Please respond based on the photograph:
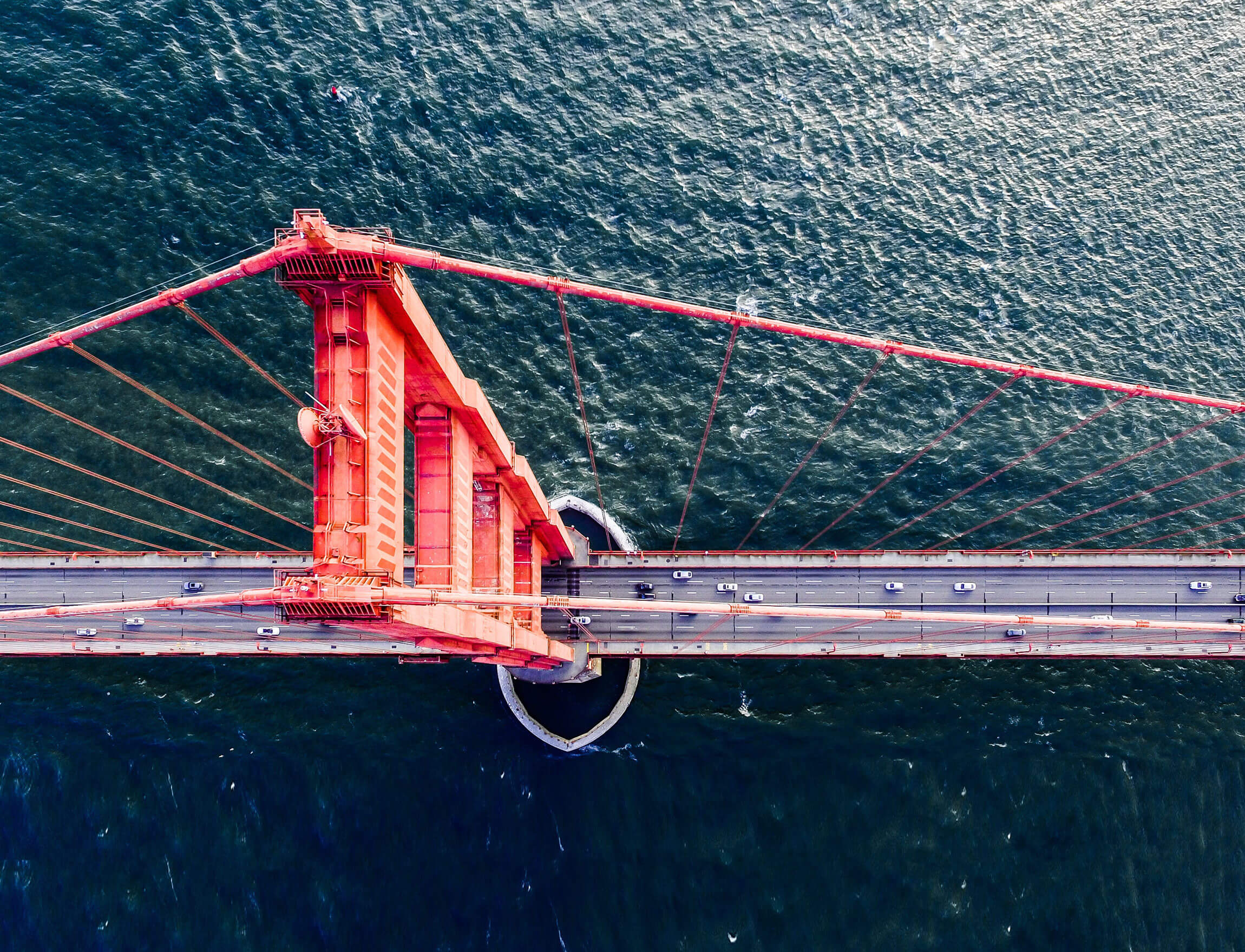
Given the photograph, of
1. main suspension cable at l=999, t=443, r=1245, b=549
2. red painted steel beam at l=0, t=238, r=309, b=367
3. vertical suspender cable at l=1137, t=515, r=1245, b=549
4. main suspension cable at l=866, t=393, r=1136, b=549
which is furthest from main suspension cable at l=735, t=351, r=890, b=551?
red painted steel beam at l=0, t=238, r=309, b=367

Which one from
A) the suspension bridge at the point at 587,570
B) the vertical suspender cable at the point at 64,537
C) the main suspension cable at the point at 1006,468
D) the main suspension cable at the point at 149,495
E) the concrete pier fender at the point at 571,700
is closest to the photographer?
the suspension bridge at the point at 587,570

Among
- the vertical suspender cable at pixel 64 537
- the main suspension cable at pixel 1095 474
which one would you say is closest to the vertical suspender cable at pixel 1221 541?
the main suspension cable at pixel 1095 474

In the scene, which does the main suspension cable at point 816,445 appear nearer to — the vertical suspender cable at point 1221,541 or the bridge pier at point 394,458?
the bridge pier at point 394,458

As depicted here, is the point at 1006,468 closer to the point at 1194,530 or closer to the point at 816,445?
the point at 816,445

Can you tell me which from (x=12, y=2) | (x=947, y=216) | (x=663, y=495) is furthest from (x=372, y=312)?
(x=12, y=2)

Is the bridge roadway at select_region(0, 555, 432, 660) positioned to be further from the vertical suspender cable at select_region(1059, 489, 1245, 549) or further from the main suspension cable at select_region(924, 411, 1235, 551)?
the vertical suspender cable at select_region(1059, 489, 1245, 549)

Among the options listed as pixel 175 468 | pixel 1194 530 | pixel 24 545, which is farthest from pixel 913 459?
pixel 24 545
